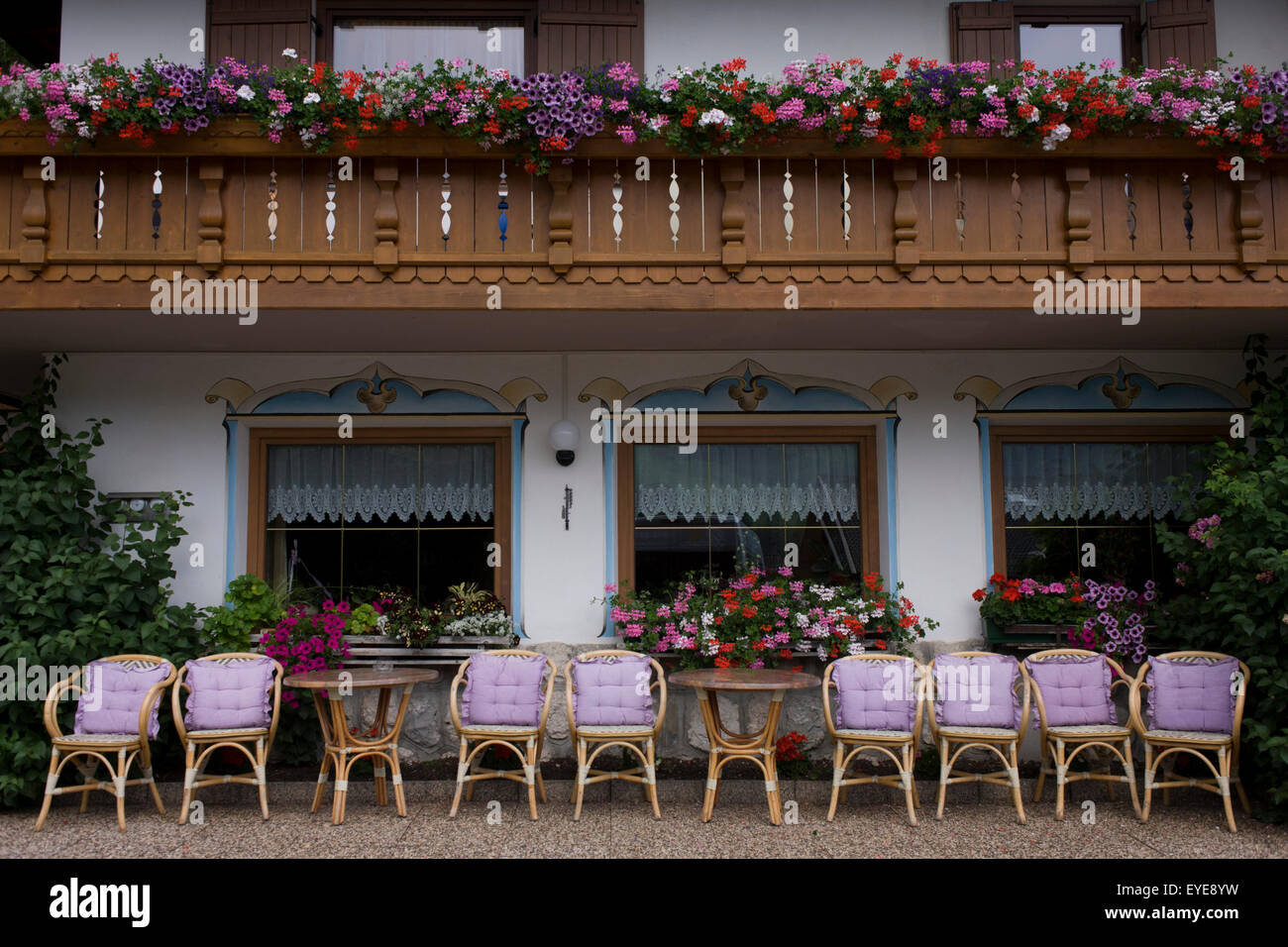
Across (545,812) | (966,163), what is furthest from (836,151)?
(545,812)

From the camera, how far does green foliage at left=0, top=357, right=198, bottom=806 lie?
19.0 feet

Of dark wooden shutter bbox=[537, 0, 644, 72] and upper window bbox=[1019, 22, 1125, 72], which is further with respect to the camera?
upper window bbox=[1019, 22, 1125, 72]

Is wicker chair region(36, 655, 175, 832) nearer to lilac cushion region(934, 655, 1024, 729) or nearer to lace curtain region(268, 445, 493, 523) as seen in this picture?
lace curtain region(268, 445, 493, 523)

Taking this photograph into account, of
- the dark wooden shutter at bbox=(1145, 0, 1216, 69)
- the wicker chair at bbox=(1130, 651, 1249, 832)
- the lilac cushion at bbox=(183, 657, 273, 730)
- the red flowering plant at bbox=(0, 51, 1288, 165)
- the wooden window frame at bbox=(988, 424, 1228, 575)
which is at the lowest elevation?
the wicker chair at bbox=(1130, 651, 1249, 832)

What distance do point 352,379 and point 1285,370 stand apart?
6.29m

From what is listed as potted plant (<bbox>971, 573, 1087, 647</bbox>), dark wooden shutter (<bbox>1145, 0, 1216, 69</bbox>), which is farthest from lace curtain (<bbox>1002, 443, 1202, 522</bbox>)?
dark wooden shutter (<bbox>1145, 0, 1216, 69</bbox>)

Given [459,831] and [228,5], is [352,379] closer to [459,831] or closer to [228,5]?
[228,5]

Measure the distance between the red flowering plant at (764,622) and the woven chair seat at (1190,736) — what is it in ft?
5.13

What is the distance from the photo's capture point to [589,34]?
691 cm

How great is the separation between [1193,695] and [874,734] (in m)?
1.89

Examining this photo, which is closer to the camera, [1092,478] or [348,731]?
[348,731]

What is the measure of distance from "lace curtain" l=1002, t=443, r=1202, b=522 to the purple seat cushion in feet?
5.12

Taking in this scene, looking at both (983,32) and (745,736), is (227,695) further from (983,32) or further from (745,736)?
(983,32)

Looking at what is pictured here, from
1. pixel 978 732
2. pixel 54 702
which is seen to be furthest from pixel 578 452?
pixel 54 702
